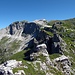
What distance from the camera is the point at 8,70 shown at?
11800 centimetres

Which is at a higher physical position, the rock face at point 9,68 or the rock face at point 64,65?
the rock face at point 9,68

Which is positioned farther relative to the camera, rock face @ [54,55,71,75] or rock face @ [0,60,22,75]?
rock face @ [54,55,71,75]

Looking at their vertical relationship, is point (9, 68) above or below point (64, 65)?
above

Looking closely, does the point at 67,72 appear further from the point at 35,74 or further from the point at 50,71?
the point at 35,74

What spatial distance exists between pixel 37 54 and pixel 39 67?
26757 millimetres

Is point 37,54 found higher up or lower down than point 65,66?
higher up

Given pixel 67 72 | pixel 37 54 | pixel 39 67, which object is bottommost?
pixel 67 72

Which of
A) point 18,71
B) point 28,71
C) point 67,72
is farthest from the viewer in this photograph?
point 67,72

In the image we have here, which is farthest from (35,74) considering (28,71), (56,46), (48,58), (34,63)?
(56,46)

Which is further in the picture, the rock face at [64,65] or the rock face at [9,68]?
the rock face at [64,65]

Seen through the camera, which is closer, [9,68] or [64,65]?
[9,68]

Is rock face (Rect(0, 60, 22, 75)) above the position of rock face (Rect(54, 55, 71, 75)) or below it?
above

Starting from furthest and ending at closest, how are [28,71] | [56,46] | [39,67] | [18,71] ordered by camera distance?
[56,46]
[39,67]
[28,71]
[18,71]

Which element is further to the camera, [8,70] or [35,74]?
[35,74]
